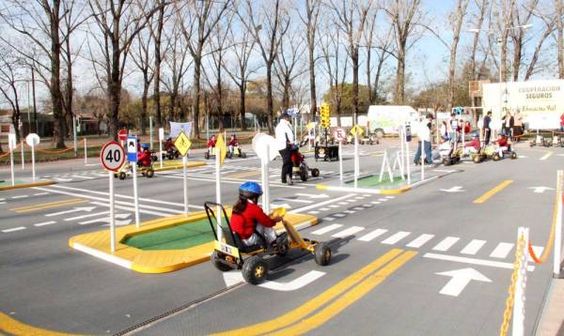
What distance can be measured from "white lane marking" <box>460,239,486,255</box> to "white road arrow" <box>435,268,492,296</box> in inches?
35.5

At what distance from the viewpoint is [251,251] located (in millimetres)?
6281

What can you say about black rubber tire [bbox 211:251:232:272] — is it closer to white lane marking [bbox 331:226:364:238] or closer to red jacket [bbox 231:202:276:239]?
red jacket [bbox 231:202:276:239]

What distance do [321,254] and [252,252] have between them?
97 centimetres

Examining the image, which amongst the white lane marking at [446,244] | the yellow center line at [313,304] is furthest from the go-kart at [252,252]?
the white lane marking at [446,244]

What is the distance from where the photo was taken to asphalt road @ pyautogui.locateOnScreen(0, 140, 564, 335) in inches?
193

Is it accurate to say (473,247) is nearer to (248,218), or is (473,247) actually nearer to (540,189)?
(248,218)

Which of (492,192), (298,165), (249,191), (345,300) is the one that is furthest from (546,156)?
(345,300)

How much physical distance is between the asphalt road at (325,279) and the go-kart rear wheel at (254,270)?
0.10 metres

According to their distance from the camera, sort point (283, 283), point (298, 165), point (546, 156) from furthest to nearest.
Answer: point (546, 156) < point (298, 165) < point (283, 283)

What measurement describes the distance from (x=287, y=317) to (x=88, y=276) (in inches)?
116

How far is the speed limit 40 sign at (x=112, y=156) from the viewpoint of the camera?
727cm

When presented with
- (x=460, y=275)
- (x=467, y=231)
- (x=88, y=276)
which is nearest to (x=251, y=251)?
(x=88, y=276)

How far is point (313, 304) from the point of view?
17.5ft

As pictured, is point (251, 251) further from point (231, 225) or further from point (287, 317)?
point (287, 317)
